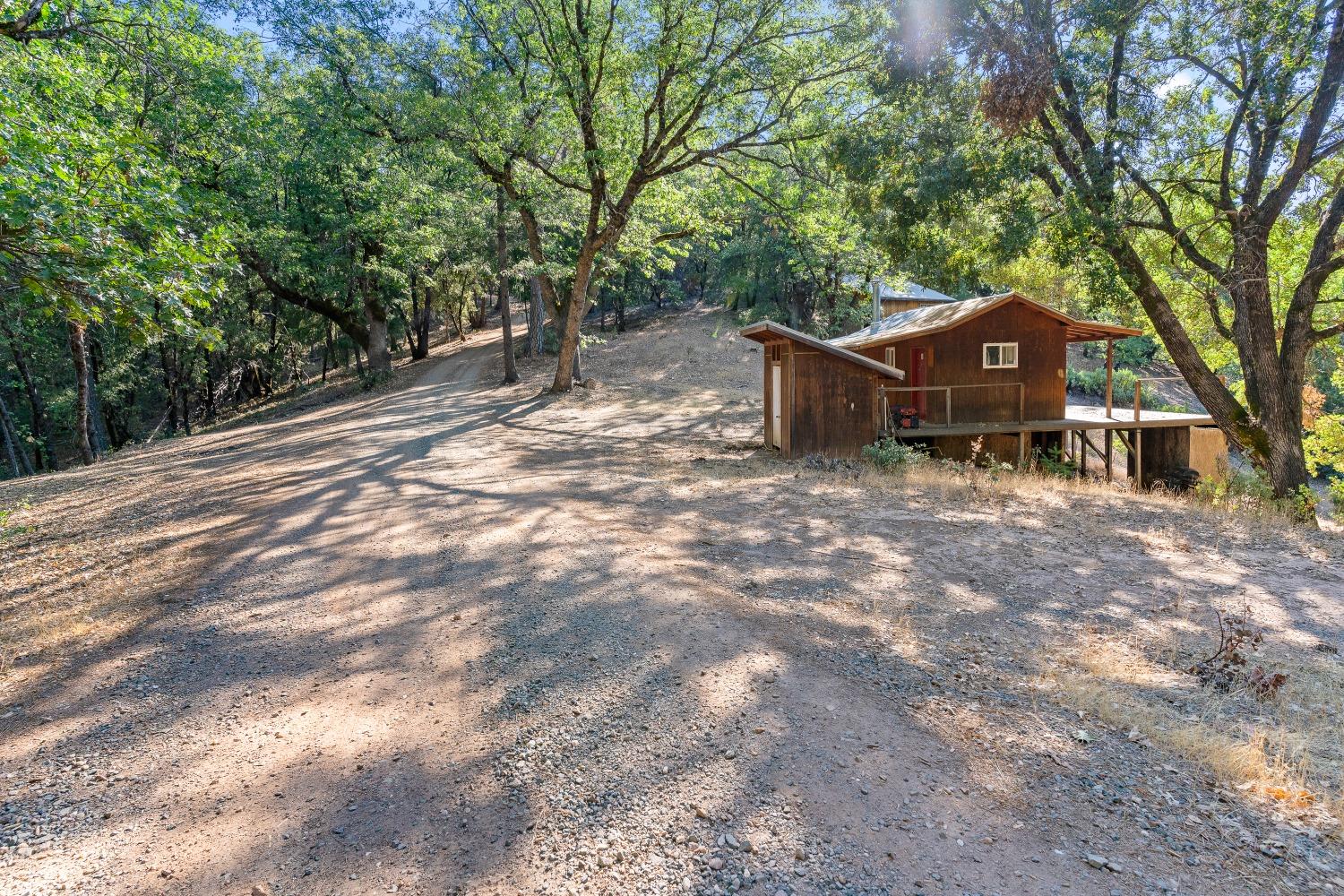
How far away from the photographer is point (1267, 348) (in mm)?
11812

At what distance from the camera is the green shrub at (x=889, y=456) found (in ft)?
41.8

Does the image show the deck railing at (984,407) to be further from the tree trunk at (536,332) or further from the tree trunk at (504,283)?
the tree trunk at (536,332)

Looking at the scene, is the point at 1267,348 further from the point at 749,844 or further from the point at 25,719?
the point at 25,719

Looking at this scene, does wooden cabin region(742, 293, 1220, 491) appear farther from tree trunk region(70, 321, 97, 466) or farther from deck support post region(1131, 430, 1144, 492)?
tree trunk region(70, 321, 97, 466)

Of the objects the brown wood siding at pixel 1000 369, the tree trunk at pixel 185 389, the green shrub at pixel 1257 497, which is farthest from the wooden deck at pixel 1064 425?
the tree trunk at pixel 185 389

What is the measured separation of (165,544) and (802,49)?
15549 millimetres

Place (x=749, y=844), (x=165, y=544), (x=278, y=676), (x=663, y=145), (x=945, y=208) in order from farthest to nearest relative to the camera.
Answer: (x=663, y=145) → (x=945, y=208) → (x=165, y=544) → (x=278, y=676) → (x=749, y=844)

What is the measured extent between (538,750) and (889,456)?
35.2ft

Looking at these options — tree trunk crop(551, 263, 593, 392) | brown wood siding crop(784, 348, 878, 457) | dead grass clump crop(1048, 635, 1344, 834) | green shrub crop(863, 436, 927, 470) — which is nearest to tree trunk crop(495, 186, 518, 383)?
tree trunk crop(551, 263, 593, 392)

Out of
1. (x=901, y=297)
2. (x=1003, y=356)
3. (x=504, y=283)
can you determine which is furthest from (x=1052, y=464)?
(x=504, y=283)

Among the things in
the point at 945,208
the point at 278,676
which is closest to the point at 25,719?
the point at 278,676

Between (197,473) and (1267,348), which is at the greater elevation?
(1267,348)

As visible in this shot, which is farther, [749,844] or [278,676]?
[278,676]

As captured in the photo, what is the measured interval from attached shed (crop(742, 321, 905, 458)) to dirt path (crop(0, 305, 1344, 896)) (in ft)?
22.2
